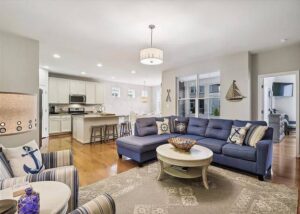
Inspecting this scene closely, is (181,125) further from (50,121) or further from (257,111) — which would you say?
(50,121)

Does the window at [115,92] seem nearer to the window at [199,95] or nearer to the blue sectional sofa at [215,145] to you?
the window at [199,95]

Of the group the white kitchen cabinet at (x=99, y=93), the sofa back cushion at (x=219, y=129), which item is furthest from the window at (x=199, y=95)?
the white kitchen cabinet at (x=99, y=93)

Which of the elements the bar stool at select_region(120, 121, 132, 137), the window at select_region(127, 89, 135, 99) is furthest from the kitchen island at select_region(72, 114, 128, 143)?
the window at select_region(127, 89, 135, 99)

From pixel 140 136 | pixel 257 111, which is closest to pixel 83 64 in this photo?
pixel 140 136

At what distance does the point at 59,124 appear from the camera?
→ 23.1 feet

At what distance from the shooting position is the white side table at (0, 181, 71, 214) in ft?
3.72

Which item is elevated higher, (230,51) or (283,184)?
(230,51)

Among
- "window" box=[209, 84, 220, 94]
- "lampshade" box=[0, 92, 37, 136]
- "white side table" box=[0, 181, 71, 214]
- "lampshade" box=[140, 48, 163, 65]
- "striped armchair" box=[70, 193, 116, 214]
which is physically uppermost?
"lampshade" box=[140, 48, 163, 65]

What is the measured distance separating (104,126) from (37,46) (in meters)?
3.14

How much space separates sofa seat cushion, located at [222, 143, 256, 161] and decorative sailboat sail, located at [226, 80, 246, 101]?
183 centimetres

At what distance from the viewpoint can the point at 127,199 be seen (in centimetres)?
220

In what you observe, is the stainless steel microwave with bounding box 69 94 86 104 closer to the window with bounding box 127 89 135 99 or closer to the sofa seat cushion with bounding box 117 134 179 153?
the window with bounding box 127 89 135 99

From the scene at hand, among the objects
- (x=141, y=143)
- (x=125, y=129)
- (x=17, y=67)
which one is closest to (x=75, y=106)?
(x=125, y=129)

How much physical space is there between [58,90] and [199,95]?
5937mm
